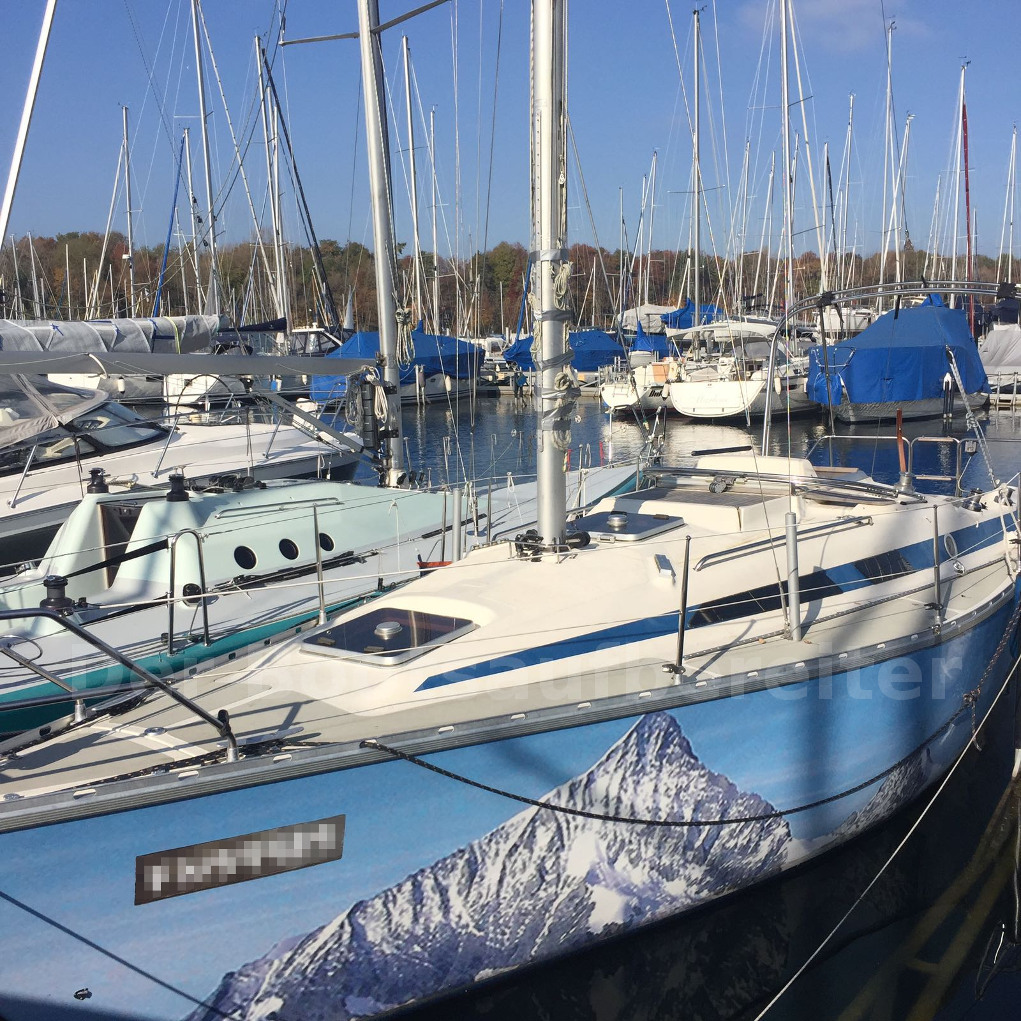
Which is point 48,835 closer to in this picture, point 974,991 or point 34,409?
point 974,991

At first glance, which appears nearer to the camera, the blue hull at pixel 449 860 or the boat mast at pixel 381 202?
the blue hull at pixel 449 860

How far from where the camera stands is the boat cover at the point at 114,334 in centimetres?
2208

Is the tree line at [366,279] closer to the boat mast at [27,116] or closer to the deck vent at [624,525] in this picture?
the boat mast at [27,116]

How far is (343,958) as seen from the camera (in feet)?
16.0

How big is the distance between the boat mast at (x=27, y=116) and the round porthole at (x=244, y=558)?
3.15 m

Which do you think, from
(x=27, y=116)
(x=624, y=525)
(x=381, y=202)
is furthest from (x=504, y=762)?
(x=381, y=202)

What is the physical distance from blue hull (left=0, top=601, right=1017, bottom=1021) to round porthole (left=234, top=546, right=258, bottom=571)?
4.28m

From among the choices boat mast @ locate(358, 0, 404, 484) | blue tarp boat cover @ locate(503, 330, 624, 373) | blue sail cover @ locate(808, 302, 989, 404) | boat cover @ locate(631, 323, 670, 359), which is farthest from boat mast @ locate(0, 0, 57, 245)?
boat cover @ locate(631, 323, 670, 359)

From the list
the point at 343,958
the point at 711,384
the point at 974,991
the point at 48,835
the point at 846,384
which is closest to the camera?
the point at 48,835

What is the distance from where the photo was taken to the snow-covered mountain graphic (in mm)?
4828

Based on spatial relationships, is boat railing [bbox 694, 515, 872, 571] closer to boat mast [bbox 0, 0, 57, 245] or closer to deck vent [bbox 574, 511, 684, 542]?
deck vent [bbox 574, 511, 684, 542]

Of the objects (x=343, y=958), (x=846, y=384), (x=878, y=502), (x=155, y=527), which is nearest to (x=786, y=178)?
(x=846, y=384)

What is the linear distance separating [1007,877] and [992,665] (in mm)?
1744

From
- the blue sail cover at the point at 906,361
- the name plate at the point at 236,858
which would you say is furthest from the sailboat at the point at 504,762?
the blue sail cover at the point at 906,361
